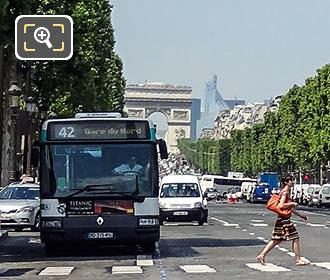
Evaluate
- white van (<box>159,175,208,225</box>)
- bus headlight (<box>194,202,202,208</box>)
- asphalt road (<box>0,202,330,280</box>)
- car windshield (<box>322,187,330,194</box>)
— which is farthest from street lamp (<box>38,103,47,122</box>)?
car windshield (<box>322,187,330,194</box>)

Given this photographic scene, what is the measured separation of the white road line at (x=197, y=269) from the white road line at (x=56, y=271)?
218 cm

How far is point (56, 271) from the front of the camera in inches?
882

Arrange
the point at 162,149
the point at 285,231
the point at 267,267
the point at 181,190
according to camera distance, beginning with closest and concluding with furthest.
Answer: the point at 267,267 < the point at 285,231 < the point at 162,149 < the point at 181,190

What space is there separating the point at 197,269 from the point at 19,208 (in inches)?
623

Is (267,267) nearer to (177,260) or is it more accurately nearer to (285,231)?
(285,231)

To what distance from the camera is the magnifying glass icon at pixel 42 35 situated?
1067 inches

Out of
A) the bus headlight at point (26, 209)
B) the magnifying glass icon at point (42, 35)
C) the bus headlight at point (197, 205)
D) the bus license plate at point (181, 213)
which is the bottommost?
the bus license plate at point (181, 213)

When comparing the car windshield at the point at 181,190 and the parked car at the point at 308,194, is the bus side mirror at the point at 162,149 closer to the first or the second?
the car windshield at the point at 181,190

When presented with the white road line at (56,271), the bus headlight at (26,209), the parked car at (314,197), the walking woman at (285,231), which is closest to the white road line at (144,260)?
the white road line at (56,271)

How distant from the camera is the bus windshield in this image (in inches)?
1016

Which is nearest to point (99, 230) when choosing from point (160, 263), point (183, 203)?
point (160, 263)

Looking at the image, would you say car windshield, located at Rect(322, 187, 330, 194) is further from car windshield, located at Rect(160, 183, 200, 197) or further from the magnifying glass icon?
the magnifying glass icon

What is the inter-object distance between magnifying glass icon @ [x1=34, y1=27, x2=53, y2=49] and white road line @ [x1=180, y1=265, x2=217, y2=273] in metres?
6.94

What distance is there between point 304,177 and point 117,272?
346 feet
